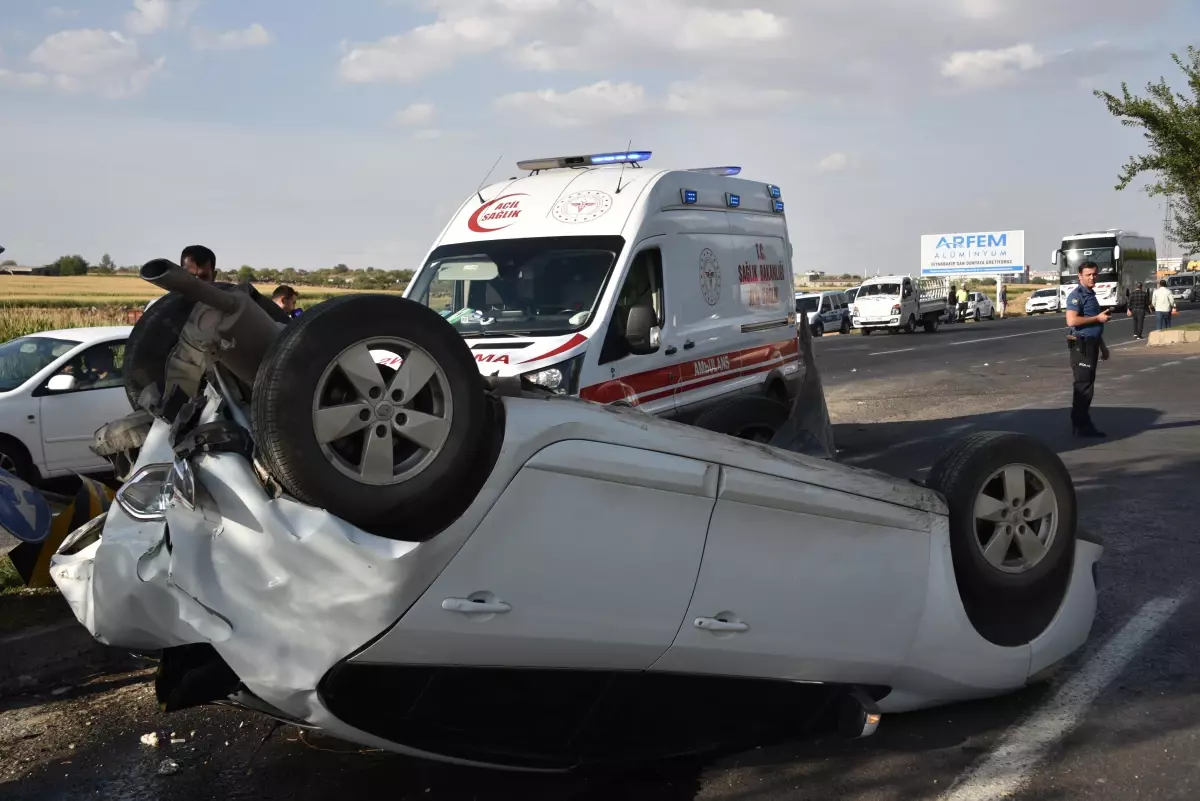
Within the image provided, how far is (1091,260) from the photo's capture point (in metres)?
48.0

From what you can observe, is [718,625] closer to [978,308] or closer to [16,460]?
[16,460]

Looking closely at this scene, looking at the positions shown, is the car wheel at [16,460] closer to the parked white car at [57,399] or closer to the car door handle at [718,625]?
the parked white car at [57,399]

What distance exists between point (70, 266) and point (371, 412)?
7107 cm

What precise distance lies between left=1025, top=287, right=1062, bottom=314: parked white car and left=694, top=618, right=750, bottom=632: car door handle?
198 ft

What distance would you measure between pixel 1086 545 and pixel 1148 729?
701 mm

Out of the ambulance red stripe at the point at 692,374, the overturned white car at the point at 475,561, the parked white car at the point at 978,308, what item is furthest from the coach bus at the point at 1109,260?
the overturned white car at the point at 475,561

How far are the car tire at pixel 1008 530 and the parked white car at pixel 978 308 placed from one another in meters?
52.1

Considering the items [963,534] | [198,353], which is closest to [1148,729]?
[963,534]

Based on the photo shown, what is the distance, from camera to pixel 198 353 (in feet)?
11.5

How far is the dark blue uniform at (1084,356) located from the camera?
11.3 m

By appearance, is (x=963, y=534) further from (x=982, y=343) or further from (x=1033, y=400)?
(x=982, y=343)

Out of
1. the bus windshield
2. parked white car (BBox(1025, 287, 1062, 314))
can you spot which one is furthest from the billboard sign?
the bus windshield

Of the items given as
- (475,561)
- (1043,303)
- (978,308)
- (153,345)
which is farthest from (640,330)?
(1043,303)

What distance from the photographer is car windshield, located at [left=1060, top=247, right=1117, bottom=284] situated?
4788 centimetres
